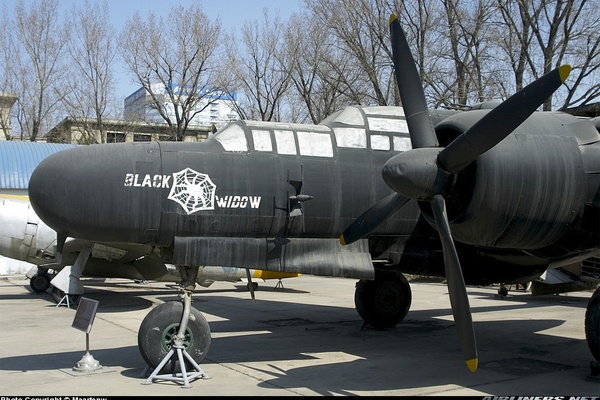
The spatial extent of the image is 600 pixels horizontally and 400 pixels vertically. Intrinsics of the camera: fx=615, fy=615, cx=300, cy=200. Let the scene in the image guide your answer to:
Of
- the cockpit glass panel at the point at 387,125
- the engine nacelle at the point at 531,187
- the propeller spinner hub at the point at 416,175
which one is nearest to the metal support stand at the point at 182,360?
the propeller spinner hub at the point at 416,175

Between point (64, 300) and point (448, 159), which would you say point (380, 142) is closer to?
point (448, 159)

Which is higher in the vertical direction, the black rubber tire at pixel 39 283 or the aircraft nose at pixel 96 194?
the aircraft nose at pixel 96 194

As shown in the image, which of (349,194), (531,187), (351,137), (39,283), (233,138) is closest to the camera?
(531,187)

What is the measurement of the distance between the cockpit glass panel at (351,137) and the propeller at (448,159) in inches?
49.7

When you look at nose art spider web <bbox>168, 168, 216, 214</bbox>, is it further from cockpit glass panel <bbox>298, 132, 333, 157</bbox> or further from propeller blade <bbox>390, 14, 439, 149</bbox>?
propeller blade <bbox>390, 14, 439, 149</bbox>

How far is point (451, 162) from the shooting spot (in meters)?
7.31

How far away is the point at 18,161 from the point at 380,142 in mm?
24542

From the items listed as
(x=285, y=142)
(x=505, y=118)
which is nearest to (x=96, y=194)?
(x=285, y=142)

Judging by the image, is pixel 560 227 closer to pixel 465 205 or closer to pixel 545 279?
pixel 465 205

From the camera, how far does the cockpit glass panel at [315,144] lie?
9.09m

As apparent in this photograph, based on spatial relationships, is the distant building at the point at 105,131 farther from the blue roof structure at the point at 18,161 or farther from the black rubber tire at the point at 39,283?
the black rubber tire at the point at 39,283

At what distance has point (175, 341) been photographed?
7.93 meters

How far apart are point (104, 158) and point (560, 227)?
19.6ft

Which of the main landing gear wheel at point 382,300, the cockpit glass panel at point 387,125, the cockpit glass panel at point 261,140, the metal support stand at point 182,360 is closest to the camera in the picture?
the metal support stand at point 182,360
